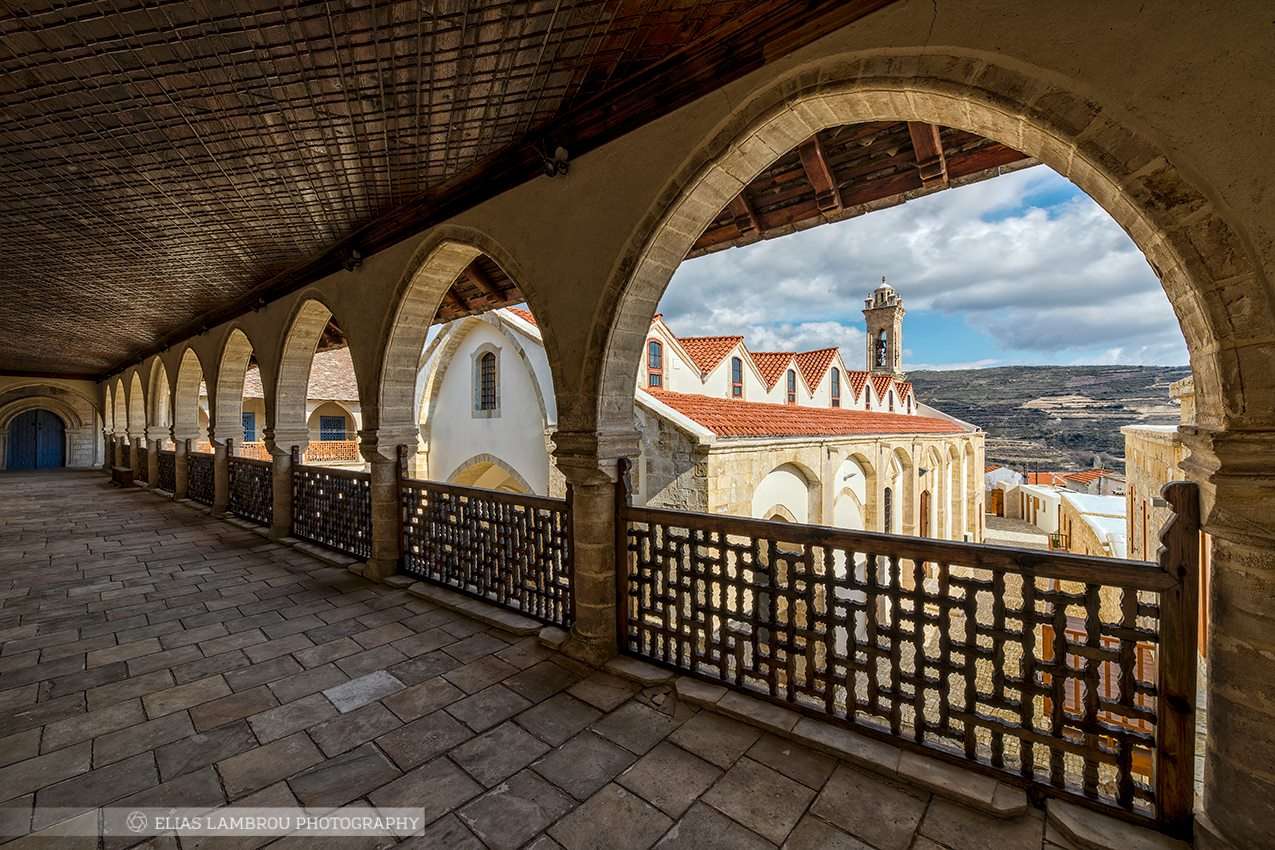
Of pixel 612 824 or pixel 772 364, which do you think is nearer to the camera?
pixel 612 824

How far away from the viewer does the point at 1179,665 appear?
162 centimetres

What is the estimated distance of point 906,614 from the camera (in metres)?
2.09

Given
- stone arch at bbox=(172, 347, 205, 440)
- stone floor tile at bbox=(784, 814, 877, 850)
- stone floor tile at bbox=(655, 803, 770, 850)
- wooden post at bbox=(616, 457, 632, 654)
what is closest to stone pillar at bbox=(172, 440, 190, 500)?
stone arch at bbox=(172, 347, 205, 440)

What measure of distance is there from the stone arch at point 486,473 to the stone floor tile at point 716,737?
9.65 m

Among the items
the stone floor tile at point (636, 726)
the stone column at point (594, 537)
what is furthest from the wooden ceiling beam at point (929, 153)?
the stone floor tile at point (636, 726)

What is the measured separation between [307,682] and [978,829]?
3.06m

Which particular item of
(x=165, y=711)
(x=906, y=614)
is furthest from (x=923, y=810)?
(x=165, y=711)

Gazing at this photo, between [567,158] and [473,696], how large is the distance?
2947 millimetres

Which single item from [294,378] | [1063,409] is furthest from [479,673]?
[1063,409]

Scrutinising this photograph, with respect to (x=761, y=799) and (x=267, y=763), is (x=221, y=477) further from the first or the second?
(x=761, y=799)

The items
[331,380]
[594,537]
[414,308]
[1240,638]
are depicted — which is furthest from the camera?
[331,380]

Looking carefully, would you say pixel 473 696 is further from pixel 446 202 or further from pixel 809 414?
pixel 809 414

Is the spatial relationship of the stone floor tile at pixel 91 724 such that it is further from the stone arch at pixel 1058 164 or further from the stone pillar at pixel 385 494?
the stone arch at pixel 1058 164

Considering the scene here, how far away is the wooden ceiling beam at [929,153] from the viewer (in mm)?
2469
